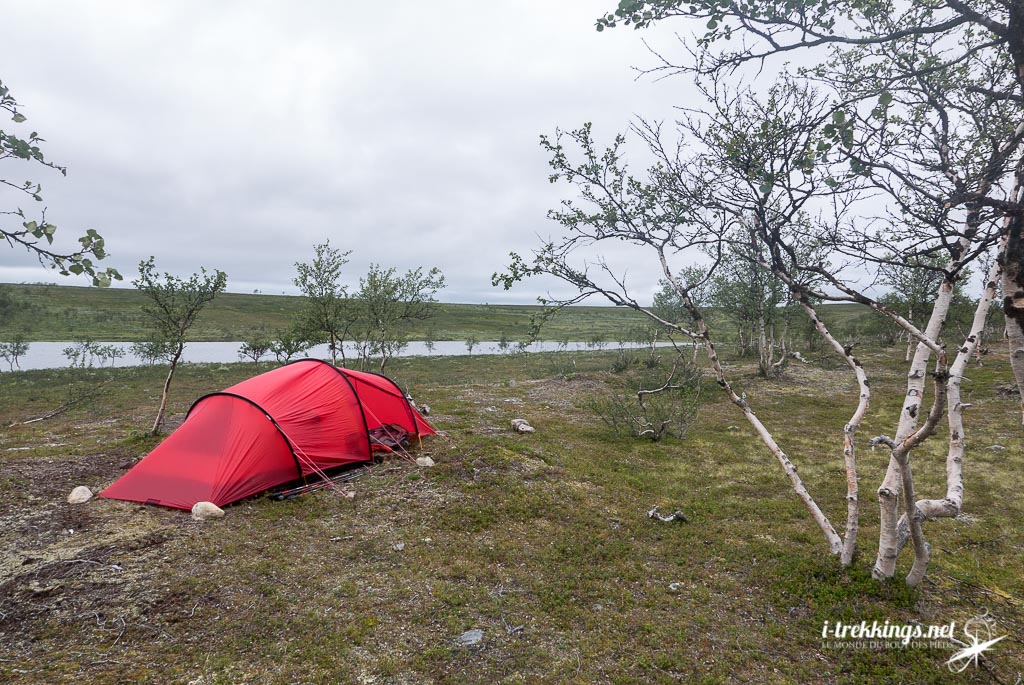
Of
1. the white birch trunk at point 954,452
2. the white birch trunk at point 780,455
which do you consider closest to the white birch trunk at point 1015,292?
the white birch trunk at point 954,452

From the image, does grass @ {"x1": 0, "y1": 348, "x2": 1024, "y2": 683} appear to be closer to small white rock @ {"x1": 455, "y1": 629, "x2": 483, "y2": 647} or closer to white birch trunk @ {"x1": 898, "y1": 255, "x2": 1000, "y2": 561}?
small white rock @ {"x1": 455, "y1": 629, "x2": 483, "y2": 647}

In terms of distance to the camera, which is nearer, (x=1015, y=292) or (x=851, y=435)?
(x=1015, y=292)

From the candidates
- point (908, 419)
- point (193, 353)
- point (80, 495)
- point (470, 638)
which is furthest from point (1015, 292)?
point (193, 353)

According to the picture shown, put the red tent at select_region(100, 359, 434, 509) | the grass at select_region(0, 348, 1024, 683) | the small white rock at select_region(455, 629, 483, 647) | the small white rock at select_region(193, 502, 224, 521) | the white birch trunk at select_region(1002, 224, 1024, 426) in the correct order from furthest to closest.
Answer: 1. the red tent at select_region(100, 359, 434, 509)
2. the small white rock at select_region(193, 502, 224, 521)
3. the small white rock at select_region(455, 629, 483, 647)
4. the grass at select_region(0, 348, 1024, 683)
5. the white birch trunk at select_region(1002, 224, 1024, 426)

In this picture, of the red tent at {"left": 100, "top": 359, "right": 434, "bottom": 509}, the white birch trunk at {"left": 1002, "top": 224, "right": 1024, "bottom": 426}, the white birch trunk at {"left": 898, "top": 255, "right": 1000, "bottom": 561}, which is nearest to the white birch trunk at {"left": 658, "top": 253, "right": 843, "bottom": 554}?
the white birch trunk at {"left": 898, "top": 255, "right": 1000, "bottom": 561}

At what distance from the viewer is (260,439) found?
36.9 ft

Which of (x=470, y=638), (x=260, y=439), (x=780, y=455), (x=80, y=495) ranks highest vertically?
(x=780, y=455)

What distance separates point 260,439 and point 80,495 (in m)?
3.66

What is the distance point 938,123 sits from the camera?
6.43 metres

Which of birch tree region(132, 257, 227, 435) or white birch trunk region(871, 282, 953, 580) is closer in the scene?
white birch trunk region(871, 282, 953, 580)

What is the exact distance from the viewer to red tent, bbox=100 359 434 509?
1052cm

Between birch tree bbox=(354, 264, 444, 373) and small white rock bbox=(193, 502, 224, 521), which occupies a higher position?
birch tree bbox=(354, 264, 444, 373)

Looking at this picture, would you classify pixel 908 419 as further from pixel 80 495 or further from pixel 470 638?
pixel 80 495

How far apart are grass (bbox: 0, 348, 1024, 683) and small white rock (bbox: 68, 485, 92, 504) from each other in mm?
A: 261
